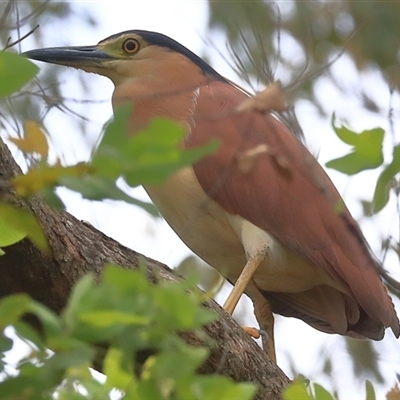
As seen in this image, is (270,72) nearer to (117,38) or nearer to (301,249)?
(301,249)

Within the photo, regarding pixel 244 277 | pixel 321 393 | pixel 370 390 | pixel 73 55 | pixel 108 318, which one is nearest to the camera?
pixel 108 318

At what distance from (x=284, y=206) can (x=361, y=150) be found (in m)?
1.82

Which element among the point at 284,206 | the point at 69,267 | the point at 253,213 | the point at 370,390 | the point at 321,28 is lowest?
the point at 370,390

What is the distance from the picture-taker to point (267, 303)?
3.37 meters

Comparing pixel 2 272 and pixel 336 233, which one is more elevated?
pixel 336 233

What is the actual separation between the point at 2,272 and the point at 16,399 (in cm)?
116

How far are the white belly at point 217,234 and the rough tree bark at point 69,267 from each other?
549mm

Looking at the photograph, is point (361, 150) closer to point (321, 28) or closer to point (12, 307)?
point (12, 307)

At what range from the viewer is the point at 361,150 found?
3.86ft

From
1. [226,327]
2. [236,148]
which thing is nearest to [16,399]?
[226,327]

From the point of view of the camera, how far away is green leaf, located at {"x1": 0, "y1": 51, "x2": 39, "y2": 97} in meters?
1.04

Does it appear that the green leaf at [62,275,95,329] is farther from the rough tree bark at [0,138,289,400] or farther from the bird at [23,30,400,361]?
the bird at [23,30,400,361]

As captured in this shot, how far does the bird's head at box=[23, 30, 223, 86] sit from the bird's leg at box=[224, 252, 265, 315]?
0.85 m

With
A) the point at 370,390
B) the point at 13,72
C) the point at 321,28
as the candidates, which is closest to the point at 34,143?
the point at 13,72
